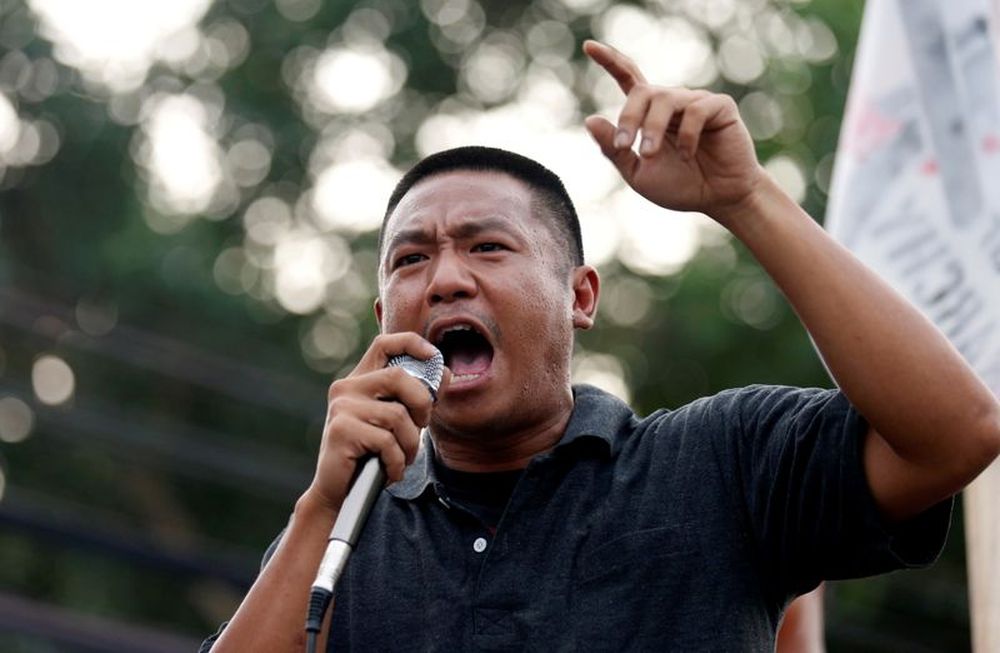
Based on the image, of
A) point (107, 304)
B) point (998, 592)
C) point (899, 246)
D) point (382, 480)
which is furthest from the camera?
point (107, 304)

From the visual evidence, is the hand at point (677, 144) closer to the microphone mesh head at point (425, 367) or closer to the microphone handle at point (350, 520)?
the microphone mesh head at point (425, 367)

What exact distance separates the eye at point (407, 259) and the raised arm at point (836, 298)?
66 centimetres

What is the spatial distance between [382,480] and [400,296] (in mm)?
667

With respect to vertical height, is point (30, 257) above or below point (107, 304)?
above

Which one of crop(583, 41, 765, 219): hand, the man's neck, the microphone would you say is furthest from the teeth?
crop(583, 41, 765, 219): hand

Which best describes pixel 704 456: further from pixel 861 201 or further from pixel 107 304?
pixel 107 304

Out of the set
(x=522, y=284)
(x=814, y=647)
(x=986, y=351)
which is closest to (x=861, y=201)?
(x=986, y=351)

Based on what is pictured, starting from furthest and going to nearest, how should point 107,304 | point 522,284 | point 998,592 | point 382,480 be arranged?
point 107,304 → point 998,592 → point 522,284 → point 382,480

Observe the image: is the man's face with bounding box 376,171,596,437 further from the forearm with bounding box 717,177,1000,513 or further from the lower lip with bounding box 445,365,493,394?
the forearm with bounding box 717,177,1000,513

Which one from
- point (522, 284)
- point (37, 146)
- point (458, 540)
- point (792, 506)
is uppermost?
point (37, 146)

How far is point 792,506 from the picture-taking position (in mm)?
2709

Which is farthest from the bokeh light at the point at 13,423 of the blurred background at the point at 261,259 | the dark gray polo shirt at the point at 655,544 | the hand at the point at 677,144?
the hand at the point at 677,144

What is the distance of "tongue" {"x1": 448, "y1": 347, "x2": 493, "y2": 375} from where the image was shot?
3066mm

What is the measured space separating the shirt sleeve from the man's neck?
45cm
